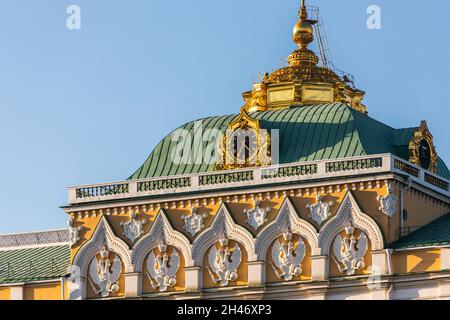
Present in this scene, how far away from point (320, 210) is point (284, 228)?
5.75 ft

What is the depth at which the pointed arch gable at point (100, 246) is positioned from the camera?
9844 centimetres

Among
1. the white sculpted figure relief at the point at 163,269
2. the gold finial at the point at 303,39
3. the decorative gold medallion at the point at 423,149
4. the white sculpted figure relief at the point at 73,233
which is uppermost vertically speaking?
the gold finial at the point at 303,39

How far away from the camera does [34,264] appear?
347 feet

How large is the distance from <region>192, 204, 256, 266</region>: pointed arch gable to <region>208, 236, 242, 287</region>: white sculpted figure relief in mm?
329

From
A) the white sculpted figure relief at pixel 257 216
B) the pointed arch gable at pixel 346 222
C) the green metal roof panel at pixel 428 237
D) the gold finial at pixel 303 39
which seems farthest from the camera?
the gold finial at pixel 303 39

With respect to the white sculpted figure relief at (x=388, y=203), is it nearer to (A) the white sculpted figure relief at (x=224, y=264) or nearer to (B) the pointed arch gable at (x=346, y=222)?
(B) the pointed arch gable at (x=346, y=222)

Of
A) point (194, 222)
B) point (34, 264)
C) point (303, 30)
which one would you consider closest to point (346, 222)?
point (194, 222)

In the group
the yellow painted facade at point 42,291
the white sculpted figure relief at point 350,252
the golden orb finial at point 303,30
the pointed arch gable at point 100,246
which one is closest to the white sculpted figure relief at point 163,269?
the pointed arch gable at point 100,246

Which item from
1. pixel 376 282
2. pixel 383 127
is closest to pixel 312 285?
pixel 376 282

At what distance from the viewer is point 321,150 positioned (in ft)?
319

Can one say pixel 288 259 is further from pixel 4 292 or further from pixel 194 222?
pixel 4 292

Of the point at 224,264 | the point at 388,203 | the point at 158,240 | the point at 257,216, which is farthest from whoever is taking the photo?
the point at 158,240

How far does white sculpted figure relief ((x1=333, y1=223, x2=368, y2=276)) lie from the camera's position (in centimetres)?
9312

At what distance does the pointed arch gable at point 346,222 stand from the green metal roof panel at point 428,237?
128cm
